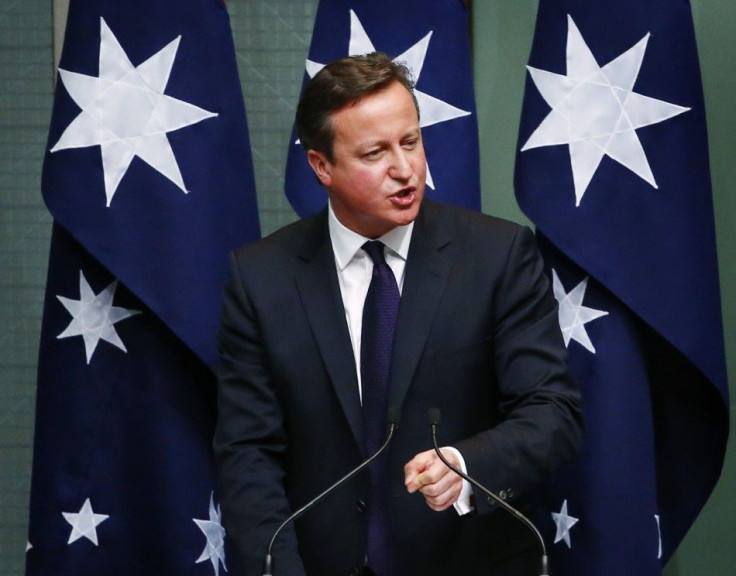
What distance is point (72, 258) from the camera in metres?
2.88

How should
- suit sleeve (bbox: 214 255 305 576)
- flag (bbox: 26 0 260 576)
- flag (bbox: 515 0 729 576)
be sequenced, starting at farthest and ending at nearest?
flag (bbox: 26 0 260 576)
flag (bbox: 515 0 729 576)
suit sleeve (bbox: 214 255 305 576)

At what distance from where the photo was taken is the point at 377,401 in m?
2.28

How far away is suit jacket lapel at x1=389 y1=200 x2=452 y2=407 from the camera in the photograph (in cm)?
225

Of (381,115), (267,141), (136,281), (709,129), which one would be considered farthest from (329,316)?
(709,129)

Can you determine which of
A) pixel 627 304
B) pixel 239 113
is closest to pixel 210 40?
pixel 239 113

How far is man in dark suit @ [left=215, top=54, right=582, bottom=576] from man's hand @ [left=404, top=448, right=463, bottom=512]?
271mm

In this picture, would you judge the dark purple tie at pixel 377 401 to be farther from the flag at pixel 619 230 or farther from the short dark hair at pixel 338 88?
the flag at pixel 619 230

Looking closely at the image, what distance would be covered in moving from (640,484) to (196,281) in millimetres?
1016

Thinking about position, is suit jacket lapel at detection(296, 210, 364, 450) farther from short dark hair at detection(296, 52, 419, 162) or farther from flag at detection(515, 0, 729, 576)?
flag at detection(515, 0, 729, 576)

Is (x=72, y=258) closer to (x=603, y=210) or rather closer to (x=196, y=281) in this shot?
(x=196, y=281)

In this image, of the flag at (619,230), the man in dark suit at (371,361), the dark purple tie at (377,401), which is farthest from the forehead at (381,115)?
the flag at (619,230)

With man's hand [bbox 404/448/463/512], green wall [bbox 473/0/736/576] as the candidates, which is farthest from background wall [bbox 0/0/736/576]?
man's hand [bbox 404/448/463/512]

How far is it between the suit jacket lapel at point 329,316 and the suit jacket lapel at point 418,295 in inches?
3.0

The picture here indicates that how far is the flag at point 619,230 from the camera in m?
2.66
